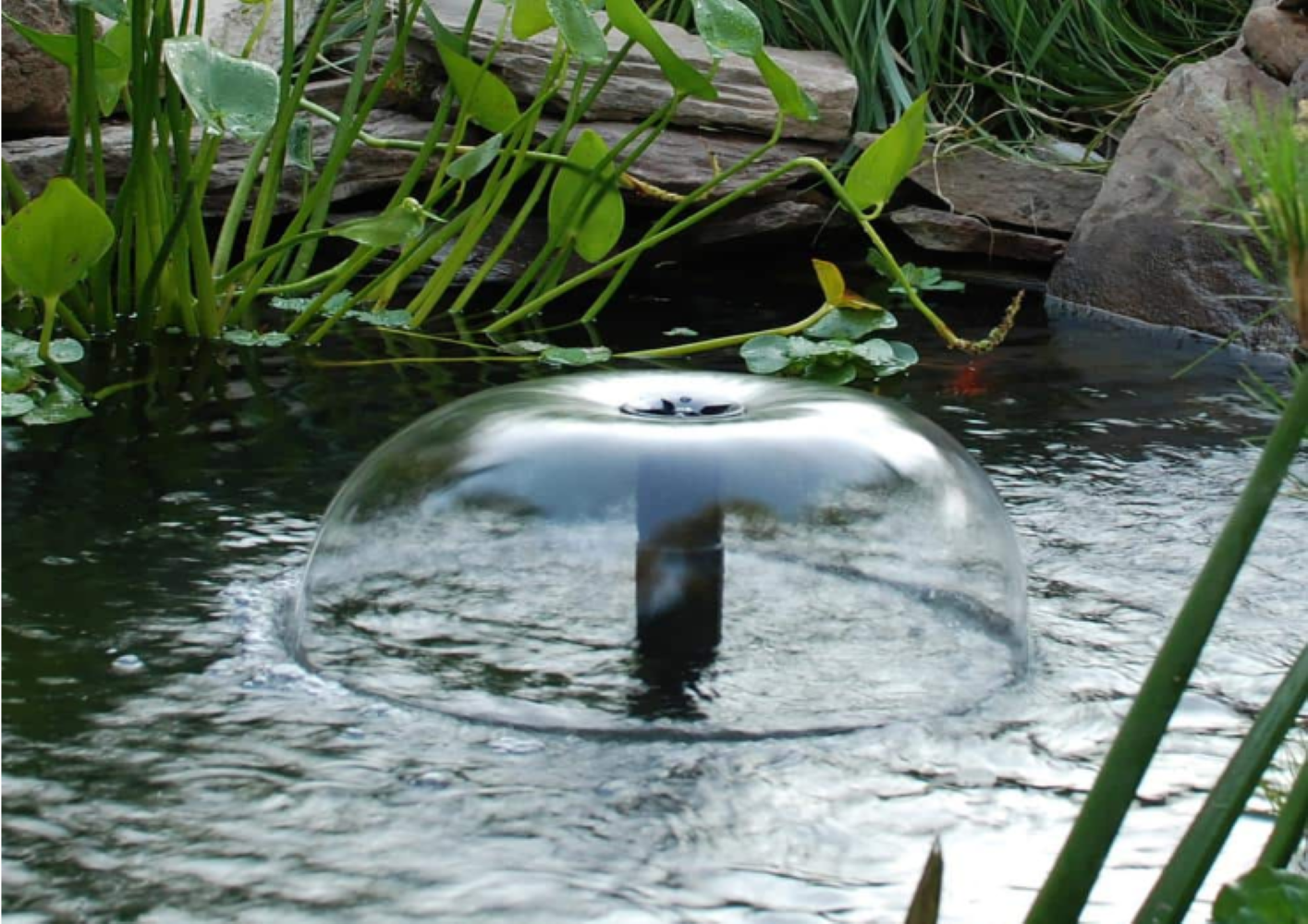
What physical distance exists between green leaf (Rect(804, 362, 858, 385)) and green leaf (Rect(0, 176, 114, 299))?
147 cm

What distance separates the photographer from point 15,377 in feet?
10.3

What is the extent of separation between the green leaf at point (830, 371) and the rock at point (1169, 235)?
1489 mm

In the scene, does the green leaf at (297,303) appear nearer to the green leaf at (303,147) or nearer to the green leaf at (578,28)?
the green leaf at (303,147)

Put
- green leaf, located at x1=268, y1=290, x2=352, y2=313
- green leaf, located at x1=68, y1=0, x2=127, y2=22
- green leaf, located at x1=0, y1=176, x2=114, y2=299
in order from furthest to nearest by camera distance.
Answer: green leaf, located at x1=268, y1=290, x2=352, y2=313 → green leaf, located at x1=68, y1=0, x2=127, y2=22 → green leaf, located at x1=0, y1=176, x2=114, y2=299

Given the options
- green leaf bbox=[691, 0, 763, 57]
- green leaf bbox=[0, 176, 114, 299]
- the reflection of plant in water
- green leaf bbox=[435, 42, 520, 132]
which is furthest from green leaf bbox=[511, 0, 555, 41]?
green leaf bbox=[0, 176, 114, 299]

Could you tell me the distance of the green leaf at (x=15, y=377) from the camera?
3109 millimetres

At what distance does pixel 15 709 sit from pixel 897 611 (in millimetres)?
1026

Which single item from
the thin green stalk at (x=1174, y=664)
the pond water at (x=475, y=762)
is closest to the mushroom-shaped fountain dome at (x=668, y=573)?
the pond water at (x=475, y=762)

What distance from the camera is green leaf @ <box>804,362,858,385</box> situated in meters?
3.71

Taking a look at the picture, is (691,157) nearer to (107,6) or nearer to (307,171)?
(307,171)

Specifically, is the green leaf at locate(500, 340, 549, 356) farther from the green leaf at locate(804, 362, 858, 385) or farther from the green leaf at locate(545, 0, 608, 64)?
the green leaf at locate(545, 0, 608, 64)

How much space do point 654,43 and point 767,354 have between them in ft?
2.25

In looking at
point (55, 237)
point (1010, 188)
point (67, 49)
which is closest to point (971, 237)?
point (1010, 188)

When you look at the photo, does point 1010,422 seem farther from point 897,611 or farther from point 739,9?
point 897,611
